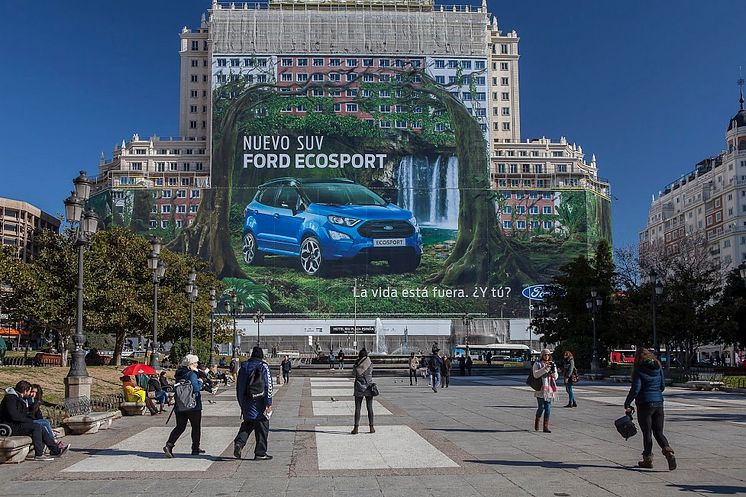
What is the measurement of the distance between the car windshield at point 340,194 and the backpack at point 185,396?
85.2 m

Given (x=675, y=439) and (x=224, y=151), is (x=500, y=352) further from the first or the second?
(x=675, y=439)

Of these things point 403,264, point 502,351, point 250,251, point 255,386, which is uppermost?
point 250,251

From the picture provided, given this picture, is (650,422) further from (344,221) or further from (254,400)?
(344,221)

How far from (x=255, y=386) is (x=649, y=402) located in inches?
217

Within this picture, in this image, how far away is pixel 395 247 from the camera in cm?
9662

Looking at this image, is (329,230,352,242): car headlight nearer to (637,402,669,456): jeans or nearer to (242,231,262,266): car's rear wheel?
(242,231,262,266): car's rear wheel

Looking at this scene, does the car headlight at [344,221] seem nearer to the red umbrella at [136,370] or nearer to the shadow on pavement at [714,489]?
the red umbrella at [136,370]

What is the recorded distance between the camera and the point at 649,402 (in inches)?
409

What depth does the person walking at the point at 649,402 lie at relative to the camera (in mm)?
10336

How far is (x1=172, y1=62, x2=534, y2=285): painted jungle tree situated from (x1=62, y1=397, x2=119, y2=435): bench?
257 ft

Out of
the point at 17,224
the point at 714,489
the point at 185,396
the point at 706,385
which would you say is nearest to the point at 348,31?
the point at 17,224

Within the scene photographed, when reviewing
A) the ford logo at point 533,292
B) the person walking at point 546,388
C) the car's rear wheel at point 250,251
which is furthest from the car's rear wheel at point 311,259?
the person walking at point 546,388

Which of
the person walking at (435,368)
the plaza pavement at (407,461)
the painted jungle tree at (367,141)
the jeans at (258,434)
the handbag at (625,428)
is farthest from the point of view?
the painted jungle tree at (367,141)

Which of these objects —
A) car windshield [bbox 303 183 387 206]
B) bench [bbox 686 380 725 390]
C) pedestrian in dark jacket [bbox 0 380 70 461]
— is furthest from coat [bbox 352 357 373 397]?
car windshield [bbox 303 183 387 206]
